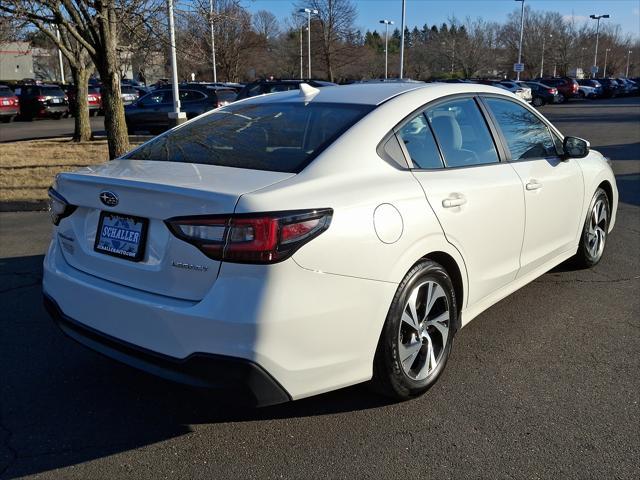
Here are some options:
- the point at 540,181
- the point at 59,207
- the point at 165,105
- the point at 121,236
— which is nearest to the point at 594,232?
the point at 540,181

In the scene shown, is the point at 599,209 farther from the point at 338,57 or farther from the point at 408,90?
the point at 338,57

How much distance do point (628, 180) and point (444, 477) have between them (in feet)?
31.0

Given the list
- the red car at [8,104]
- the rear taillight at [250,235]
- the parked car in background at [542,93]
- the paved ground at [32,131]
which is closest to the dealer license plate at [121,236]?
the rear taillight at [250,235]

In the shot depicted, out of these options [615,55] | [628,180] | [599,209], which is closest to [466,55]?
[615,55]

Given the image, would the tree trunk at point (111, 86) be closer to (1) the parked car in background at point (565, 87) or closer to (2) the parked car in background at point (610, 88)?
(1) the parked car in background at point (565, 87)

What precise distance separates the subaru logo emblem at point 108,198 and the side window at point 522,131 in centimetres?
258

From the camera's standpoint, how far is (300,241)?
8.71 ft

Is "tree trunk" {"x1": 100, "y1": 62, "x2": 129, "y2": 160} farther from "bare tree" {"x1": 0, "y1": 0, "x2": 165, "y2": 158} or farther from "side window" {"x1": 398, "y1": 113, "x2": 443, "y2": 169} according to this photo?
"side window" {"x1": 398, "y1": 113, "x2": 443, "y2": 169}

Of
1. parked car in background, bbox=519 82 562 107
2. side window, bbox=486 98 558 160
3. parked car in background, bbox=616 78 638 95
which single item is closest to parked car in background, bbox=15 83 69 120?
parked car in background, bbox=519 82 562 107

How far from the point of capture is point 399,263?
3.02 meters

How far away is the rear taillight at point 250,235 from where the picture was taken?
2.59 meters

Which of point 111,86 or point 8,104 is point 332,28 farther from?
point 111,86

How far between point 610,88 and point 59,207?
5810cm

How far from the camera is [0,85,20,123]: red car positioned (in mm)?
28625
